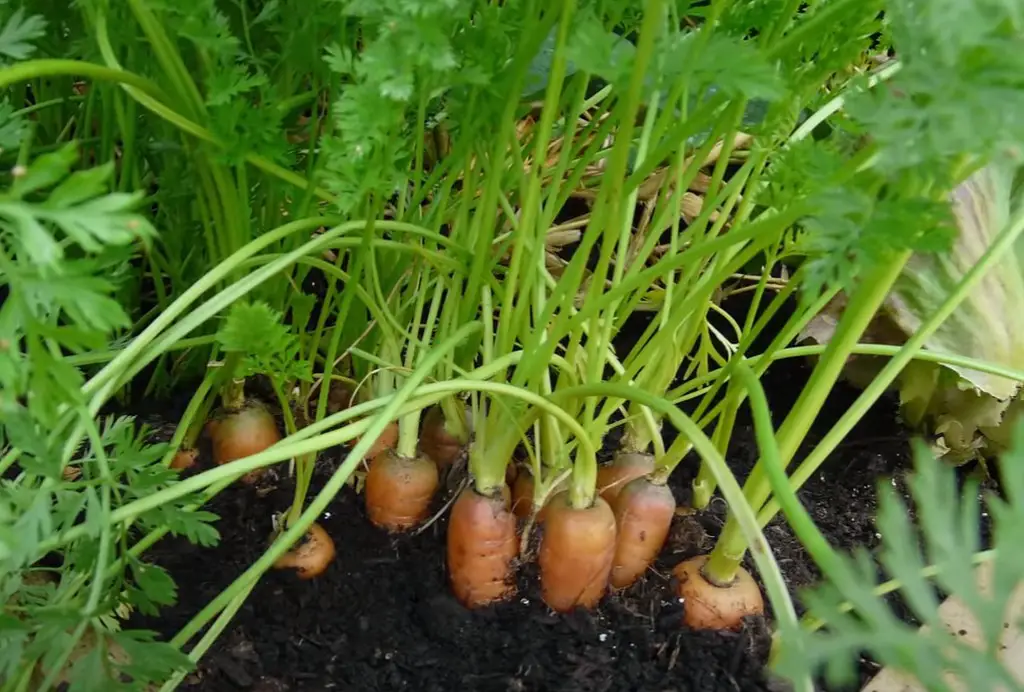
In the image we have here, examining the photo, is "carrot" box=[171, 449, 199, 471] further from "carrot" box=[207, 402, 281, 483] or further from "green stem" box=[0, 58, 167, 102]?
"green stem" box=[0, 58, 167, 102]

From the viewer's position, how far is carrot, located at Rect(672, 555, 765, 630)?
0.65 m

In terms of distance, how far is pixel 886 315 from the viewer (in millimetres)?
945

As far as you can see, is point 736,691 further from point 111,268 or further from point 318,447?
point 111,268

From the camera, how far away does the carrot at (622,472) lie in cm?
73

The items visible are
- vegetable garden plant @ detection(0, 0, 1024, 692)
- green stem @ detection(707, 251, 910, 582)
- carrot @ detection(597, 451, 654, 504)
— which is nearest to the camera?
vegetable garden plant @ detection(0, 0, 1024, 692)

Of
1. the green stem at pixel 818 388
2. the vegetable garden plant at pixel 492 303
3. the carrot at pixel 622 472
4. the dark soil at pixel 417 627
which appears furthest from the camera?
the carrot at pixel 622 472

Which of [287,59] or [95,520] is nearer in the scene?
[95,520]

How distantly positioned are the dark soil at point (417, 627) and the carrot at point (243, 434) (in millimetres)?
38

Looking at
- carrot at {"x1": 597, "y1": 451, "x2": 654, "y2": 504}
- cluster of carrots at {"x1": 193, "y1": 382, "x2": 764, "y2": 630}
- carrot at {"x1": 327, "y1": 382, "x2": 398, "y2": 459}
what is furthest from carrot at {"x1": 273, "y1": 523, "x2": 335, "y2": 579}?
carrot at {"x1": 597, "y1": 451, "x2": 654, "y2": 504}

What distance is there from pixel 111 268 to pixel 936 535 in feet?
1.95

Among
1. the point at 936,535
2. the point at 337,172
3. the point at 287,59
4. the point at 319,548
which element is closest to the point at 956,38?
the point at 936,535

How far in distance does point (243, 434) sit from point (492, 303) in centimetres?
25

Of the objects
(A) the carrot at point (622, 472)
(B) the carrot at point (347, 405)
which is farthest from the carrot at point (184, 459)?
(A) the carrot at point (622, 472)

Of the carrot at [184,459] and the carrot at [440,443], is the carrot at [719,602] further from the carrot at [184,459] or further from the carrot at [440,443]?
the carrot at [184,459]
